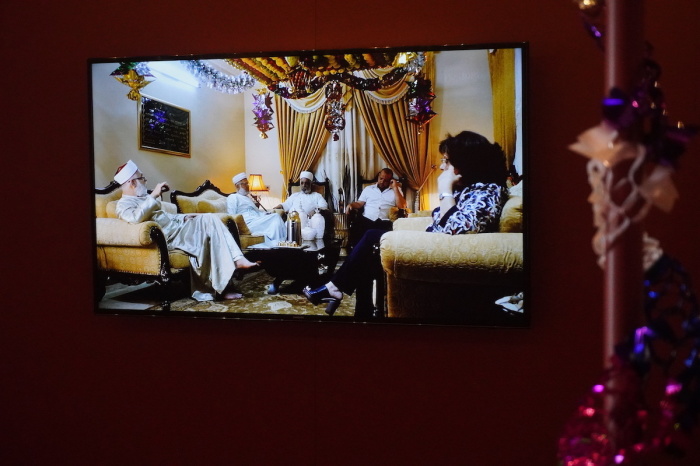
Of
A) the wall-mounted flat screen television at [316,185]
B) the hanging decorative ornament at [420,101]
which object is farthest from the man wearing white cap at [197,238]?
the hanging decorative ornament at [420,101]

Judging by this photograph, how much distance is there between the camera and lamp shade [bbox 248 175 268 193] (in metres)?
1.86

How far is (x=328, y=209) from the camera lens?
182 cm

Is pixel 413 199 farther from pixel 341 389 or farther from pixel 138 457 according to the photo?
pixel 138 457

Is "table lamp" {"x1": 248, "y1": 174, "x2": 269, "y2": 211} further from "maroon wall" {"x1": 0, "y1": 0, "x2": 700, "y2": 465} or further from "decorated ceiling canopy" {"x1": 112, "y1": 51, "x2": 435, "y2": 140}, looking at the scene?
"maroon wall" {"x1": 0, "y1": 0, "x2": 700, "y2": 465}

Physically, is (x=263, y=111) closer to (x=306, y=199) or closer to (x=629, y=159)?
(x=306, y=199)

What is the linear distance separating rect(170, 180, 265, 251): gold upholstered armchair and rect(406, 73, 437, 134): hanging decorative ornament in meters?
0.75

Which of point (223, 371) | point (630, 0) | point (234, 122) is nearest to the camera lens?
point (630, 0)

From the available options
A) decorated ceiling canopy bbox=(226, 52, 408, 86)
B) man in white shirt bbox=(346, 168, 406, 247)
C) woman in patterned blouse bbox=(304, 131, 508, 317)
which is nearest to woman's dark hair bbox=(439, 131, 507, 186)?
woman in patterned blouse bbox=(304, 131, 508, 317)

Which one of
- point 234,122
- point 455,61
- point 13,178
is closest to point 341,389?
point 234,122

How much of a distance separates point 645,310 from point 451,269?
137 centimetres

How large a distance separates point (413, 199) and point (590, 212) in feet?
2.17

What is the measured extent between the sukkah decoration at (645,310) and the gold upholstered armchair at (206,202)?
5.27 feet

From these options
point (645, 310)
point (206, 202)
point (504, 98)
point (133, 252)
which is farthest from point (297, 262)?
point (645, 310)

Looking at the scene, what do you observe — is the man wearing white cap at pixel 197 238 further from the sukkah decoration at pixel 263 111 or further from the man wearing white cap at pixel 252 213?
the sukkah decoration at pixel 263 111
